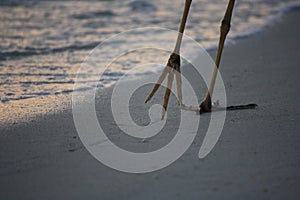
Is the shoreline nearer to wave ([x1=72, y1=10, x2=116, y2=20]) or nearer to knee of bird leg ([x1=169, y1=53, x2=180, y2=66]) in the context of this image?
knee of bird leg ([x1=169, y1=53, x2=180, y2=66])

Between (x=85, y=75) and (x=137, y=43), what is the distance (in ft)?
5.35

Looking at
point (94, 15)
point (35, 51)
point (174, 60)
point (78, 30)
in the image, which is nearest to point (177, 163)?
point (174, 60)

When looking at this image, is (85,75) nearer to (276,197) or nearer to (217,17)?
(276,197)

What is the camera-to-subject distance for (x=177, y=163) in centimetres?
258

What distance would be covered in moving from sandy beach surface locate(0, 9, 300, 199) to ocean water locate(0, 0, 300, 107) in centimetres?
101

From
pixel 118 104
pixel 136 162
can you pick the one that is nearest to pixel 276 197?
pixel 136 162

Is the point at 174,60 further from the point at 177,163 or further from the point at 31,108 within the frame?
the point at 31,108

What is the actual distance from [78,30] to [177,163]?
497 cm

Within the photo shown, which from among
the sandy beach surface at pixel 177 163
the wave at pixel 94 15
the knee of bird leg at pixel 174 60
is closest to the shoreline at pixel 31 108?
the sandy beach surface at pixel 177 163

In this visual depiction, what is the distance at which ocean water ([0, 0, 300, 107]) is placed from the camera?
4605mm

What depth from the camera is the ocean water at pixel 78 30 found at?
4605 millimetres

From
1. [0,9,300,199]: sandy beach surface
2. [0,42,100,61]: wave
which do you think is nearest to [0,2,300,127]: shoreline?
[0,9,300,199]: sandy beach surface

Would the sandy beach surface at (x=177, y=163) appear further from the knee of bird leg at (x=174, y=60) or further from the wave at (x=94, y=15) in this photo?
the wave at (x=94, y=15)

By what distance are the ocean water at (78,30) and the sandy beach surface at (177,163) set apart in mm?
1013
